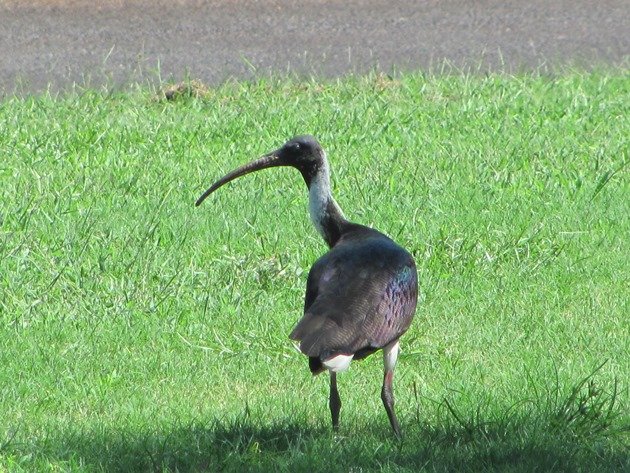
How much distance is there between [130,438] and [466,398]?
4.50 feet

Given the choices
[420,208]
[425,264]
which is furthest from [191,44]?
[425,264]

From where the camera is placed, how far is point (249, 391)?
222 inches

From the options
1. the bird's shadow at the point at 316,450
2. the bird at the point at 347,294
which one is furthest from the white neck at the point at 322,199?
the bird's shadow at the point at 316,450

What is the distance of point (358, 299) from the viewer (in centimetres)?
504

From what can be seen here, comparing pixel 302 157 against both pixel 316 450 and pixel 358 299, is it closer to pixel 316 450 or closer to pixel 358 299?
pixel 358 299

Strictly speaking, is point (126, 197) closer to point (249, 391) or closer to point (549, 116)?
point (249, 391)

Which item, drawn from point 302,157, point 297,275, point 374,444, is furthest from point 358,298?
point 297,275

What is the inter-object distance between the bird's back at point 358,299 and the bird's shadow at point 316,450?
0.39 metres

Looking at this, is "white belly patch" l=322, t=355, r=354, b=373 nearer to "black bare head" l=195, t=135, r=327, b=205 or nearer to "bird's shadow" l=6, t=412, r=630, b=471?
"bird's shadow" l=6, t=412, r=630, b=471

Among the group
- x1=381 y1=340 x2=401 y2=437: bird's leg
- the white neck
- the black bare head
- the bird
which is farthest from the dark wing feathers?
the black bare head

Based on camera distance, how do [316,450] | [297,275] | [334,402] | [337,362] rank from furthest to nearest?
[297,275], [334,402], [316,450], [337,362]

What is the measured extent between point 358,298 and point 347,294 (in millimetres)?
45

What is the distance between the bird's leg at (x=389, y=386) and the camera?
203 inches

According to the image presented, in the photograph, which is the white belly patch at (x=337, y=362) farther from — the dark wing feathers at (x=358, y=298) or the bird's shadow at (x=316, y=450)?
the bird's shadow at (x=316, y=450)
